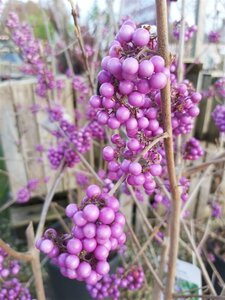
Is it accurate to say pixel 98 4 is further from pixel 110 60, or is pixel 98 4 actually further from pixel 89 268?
pixel 89 268

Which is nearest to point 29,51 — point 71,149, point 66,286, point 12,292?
point 71,149

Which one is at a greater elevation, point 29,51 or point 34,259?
point 29,51

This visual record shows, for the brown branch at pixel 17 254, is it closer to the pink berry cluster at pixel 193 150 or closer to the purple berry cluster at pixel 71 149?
the purple berry cluster at pixel 71 149

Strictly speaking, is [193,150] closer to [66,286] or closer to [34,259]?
[34,259]

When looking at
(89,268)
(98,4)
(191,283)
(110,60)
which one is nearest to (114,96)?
(110,60)

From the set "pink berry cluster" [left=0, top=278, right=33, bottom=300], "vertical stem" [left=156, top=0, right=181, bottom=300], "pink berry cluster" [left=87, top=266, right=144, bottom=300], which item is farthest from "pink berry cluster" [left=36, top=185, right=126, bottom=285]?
"pink berry cluster" [left=87, top=266, right=144, bottom=300]

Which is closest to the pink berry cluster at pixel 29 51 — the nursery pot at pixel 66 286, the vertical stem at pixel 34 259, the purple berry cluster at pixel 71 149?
the purple berry cluster at pixel 71 149
